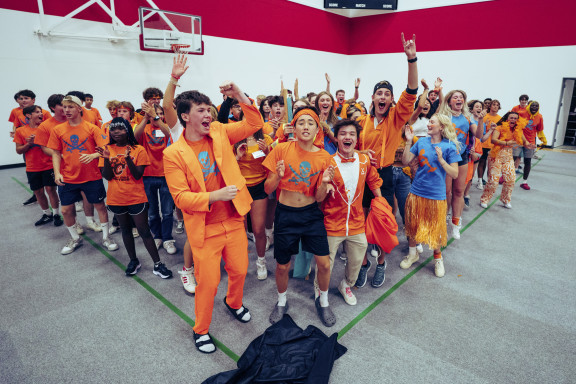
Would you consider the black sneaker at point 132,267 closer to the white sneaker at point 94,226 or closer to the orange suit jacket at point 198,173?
the white sneaker at point 94,226

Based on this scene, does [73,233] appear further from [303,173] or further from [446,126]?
[446,126]

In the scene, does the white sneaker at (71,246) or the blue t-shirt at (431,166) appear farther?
the white sneaker at (71,246)

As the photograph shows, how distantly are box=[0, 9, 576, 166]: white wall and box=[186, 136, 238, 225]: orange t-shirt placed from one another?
853 centimetres

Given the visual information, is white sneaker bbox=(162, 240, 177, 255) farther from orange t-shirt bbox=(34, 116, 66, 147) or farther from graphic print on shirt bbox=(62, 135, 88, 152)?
orange t-shirt bbox=(34, 116, 66, 147)

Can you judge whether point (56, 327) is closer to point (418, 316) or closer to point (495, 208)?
point (418, 316)

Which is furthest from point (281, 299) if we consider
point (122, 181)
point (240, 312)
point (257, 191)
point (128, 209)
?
point (122, 181)

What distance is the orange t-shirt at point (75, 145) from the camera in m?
3.80

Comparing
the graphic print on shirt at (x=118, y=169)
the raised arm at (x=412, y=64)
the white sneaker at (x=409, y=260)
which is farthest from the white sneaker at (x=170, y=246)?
the raised arm at (x=412, y=64)

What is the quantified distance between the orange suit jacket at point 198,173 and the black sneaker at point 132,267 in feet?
5.59

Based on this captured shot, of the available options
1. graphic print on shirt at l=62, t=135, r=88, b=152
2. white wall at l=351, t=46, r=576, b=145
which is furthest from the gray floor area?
white wall at l=351, t=46, r=576, b=145

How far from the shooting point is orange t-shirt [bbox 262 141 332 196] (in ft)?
8.91

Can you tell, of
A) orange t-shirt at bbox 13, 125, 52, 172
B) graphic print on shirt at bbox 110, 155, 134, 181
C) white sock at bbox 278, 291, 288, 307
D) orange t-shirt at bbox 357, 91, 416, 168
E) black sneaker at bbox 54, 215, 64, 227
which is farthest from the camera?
black sneaker at bbox 54, 215, 64, 227

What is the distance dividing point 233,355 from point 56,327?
1.66 meters

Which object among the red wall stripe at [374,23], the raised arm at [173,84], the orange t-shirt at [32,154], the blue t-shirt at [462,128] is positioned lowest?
the orange t-shirt at [32,154]
